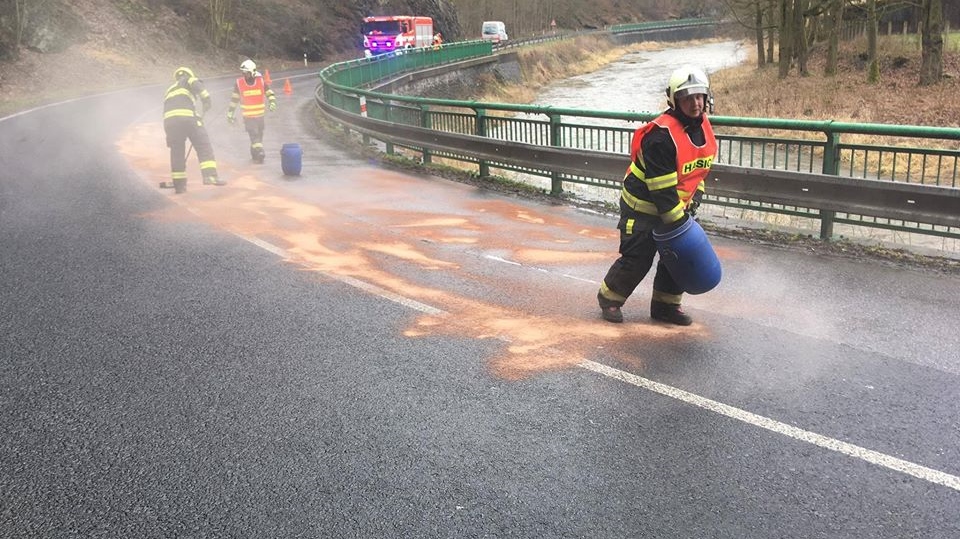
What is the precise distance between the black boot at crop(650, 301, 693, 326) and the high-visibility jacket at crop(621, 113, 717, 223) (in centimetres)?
73

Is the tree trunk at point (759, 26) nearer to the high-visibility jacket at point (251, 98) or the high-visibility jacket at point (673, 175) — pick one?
the high-visibility jacket at point (251, 98)

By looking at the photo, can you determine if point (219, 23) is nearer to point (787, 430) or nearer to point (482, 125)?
point (482, 125)

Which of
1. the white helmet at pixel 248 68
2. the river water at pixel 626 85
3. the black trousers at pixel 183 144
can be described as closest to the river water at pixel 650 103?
the river water at pixel 626 85

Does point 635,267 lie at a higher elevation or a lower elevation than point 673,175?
lower

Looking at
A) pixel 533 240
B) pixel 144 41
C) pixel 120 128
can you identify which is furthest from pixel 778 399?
pixel 144 41

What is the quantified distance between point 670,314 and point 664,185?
3.52 ft

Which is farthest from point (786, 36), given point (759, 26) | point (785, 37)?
point (759, 26)

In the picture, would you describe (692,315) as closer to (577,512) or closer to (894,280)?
(894,280)

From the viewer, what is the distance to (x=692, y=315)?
598 cm

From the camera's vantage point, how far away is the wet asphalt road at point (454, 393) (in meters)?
3.46

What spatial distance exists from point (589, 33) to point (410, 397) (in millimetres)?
71166

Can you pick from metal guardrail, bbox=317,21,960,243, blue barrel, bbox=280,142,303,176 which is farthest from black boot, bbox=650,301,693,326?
blue barrel, bbox=280,142,303,176

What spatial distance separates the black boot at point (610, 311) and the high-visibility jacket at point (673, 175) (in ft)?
2.40

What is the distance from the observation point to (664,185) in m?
5.14
